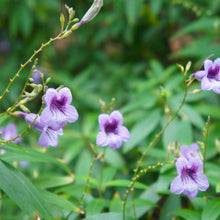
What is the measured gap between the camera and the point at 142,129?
2.14m

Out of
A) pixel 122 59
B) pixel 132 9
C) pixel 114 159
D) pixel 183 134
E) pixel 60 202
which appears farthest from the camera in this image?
pixel 122 59

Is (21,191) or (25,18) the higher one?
(25,18)

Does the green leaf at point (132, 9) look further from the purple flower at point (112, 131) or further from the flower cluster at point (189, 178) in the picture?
the flower cluster at point (189, 178)

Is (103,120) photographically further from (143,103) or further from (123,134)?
(143,103)

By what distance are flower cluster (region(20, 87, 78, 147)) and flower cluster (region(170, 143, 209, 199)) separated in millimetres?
420

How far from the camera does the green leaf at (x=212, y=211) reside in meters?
1.31

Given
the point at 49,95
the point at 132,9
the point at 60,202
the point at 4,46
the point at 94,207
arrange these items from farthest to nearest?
the point at 4,46
the point at 132,9
the point at 94,207
the point at 60,202
the point at 49,95

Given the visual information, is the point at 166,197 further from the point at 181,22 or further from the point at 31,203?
the point at 181,22

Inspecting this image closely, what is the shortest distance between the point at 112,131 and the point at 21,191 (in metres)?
0.41

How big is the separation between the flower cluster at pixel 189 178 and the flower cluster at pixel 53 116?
0.42 metres

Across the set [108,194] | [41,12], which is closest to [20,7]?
[41,12]

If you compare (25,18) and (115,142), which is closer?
(115,142)

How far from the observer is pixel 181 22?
131 inches

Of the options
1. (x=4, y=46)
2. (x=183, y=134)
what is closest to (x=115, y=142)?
(x=183, y=134)
